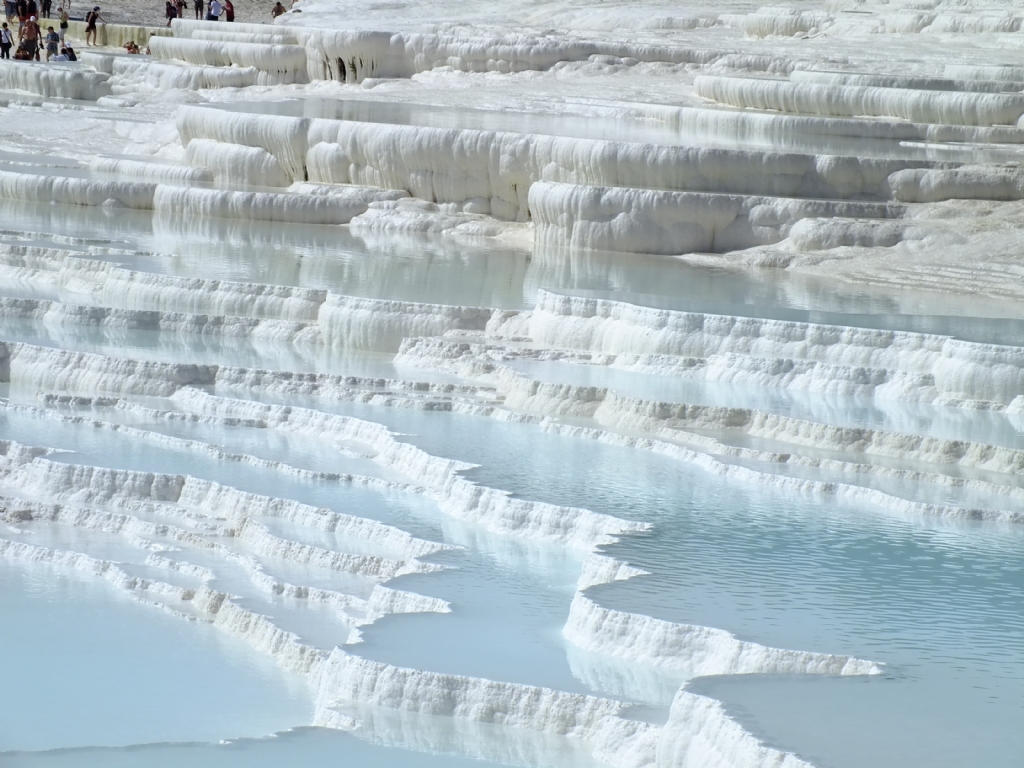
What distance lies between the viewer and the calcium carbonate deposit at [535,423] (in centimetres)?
465

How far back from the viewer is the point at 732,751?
394 cm

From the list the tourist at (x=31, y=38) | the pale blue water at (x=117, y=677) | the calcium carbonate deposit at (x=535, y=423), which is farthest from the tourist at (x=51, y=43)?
the pale blue water at (x=117, y=677)

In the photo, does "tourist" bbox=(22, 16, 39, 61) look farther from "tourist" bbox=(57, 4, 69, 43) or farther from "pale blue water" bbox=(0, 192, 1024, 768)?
"pale blue water" bbox=(0, 192, 1024, 768)

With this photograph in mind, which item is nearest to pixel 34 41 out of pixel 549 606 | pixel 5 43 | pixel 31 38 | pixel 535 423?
pixel 31 38

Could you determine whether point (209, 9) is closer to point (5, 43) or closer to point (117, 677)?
point (5, 43)

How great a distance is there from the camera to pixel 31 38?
64.5ft

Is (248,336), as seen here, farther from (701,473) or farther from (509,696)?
(509,696)

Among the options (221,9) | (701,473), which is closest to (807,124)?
(701,473)

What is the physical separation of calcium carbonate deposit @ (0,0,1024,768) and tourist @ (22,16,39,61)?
4893mm

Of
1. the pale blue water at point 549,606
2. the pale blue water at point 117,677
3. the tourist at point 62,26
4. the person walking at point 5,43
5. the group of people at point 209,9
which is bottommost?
the pale blue water at point 117,677

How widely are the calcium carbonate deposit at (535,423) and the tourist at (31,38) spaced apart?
4893mm

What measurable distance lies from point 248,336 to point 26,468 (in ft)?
7.14

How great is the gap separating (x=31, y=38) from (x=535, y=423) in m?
14.2

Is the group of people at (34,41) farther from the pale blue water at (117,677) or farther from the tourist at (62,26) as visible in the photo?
the pale blue water at (117,677)
